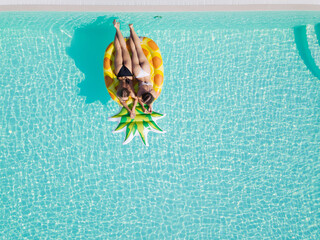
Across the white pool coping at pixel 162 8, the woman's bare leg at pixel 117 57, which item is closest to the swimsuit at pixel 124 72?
the woman's bare leg at pixel 117 57

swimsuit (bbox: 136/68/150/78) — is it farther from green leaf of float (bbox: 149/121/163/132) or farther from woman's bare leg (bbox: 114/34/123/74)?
green leaf of float (bbox: 149/121/163/132)

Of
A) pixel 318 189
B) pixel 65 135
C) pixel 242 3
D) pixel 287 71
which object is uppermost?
pixel 242 3

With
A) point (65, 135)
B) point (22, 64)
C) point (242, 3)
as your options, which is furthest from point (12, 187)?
point (242, 3)

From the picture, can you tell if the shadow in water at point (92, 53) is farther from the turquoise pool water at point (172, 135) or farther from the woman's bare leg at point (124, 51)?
the woman's bare leg at point (124, 51)

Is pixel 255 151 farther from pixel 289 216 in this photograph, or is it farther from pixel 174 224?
pixel 174 224

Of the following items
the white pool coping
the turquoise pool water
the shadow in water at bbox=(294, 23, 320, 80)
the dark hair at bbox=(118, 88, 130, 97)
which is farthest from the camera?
the shadow in water at bbox=(294, 23, 320, 80)

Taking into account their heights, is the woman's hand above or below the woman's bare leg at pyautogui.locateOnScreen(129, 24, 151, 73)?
below

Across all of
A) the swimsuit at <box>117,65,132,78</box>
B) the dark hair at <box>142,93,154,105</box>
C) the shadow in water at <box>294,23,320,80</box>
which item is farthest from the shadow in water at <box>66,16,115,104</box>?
the shadow in water at <box>294,23,320,80</box>
